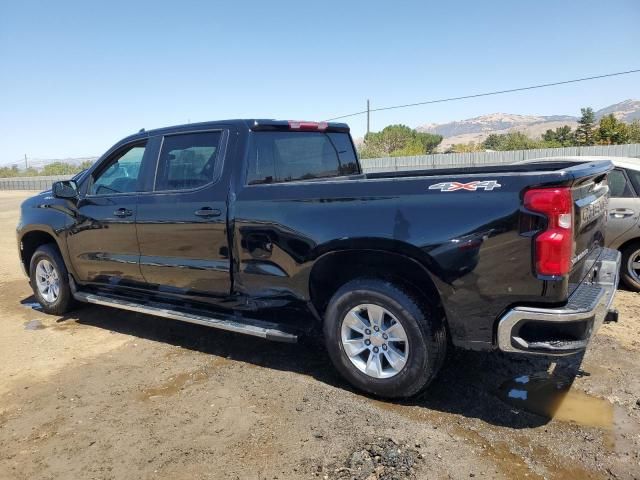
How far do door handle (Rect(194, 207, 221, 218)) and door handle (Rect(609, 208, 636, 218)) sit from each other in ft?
15.1

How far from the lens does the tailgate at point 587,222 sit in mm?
3127

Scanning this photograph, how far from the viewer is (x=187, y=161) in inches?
182

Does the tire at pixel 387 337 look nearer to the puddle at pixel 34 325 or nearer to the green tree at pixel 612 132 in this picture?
the puddle at pixel 34 325

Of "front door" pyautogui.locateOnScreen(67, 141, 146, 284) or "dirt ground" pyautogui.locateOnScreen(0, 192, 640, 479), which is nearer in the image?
"dirt ground" pyautogui.locateOnScreen(0, 192, 640, 479)

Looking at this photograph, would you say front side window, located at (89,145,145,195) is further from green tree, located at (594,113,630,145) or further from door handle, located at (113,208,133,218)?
green tree, located at (594,113,630,145)

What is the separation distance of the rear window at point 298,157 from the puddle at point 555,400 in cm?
244

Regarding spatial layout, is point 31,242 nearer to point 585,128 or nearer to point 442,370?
point 442,370

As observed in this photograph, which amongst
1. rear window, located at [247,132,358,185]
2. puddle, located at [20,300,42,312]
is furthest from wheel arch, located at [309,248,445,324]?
puddle, located at [20,300,42,312]

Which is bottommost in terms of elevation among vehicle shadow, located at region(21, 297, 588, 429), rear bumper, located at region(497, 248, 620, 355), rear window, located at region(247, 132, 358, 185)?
vehicle shadow, located at region(21, 297, 588, 429)

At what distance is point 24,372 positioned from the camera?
4.47 meters

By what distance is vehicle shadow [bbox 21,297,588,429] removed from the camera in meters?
3.53

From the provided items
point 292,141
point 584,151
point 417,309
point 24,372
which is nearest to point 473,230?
point 417,309

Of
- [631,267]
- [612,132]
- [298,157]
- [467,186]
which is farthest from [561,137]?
[467,186]

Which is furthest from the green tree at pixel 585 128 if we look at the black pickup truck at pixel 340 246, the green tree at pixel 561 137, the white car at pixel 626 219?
the black pickup truck at pixel 340 246
